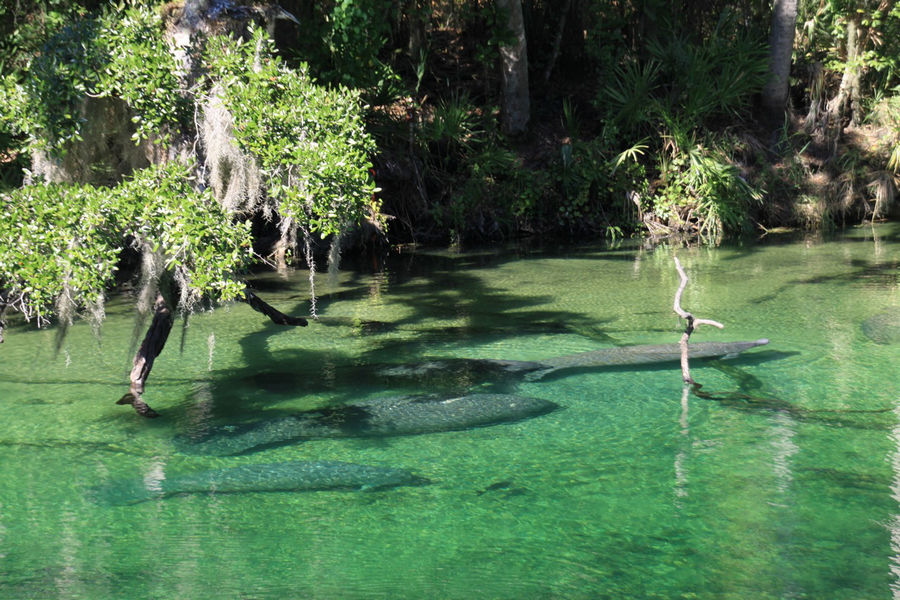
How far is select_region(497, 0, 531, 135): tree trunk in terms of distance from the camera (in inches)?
464

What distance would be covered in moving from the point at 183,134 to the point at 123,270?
564 cm

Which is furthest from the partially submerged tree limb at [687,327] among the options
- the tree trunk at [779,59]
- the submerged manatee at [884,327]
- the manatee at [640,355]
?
the tree trunk at [779,59]

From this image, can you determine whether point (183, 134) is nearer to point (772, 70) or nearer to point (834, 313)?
point (834, 313)

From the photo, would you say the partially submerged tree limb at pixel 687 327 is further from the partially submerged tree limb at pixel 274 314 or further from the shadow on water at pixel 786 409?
the partially submerged tree limb at pixel 274 314

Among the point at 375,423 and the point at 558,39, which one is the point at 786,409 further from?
the point at 558,39

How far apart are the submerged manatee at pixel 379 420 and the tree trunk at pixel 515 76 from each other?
7.48 meters

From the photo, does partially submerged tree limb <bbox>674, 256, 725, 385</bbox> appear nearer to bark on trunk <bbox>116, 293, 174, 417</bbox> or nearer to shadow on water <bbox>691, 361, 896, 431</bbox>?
shadow on water <bbox>691, 361, 896, 431</bbox>

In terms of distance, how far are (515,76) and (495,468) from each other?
8922 mm

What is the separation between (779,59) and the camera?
41.3ft

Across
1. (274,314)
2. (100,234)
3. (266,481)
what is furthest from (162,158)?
(266,481)

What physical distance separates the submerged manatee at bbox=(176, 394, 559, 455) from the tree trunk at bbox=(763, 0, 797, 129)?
28.8 ft

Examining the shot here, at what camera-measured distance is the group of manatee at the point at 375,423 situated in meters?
4.32

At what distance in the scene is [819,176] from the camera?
1249 centimetres

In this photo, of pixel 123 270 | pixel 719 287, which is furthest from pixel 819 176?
pixel 123 270
